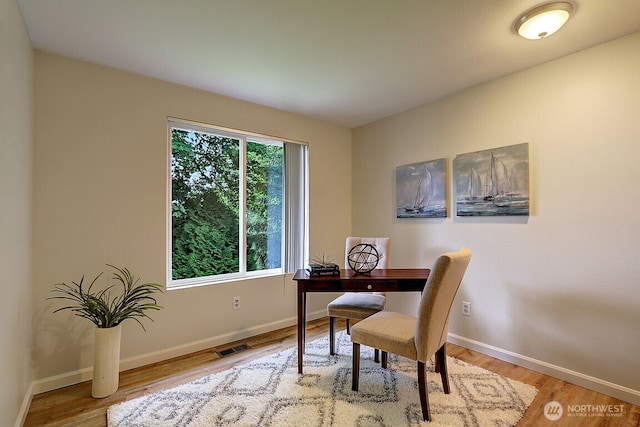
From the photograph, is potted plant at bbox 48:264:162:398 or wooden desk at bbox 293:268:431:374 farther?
wooden desk at bbox 293:268:431:374

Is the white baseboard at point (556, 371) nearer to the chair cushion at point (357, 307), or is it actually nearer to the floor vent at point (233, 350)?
the chair cushion at point (357, 307)

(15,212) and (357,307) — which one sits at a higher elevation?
(15,212)

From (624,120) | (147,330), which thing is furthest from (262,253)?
(624,120)

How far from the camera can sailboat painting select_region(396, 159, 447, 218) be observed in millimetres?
3016

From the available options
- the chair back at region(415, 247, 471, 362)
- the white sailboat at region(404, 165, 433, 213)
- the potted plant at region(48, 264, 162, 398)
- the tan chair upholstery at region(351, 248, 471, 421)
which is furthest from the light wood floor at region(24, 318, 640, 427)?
the white sailboat at region(404, 165, 433, 213)

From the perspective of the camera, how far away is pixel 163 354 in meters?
2.61

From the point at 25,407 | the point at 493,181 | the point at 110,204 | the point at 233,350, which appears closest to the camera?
the point at 25,407

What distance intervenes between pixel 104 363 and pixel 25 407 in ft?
1.45

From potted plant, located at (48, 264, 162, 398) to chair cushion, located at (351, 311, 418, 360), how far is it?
1668 millimetres

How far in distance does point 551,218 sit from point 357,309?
1.65m

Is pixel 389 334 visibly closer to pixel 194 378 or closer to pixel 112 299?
pixel 194 378

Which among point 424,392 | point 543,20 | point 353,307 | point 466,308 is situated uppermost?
point 543,20

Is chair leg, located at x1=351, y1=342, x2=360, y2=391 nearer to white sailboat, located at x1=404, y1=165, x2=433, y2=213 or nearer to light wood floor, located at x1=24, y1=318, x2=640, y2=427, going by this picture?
light wood floor, located at x1=24, y1=318, x2=640, y2=427

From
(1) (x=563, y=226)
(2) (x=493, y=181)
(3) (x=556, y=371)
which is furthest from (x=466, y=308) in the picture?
(2) (x=493, y=181)
